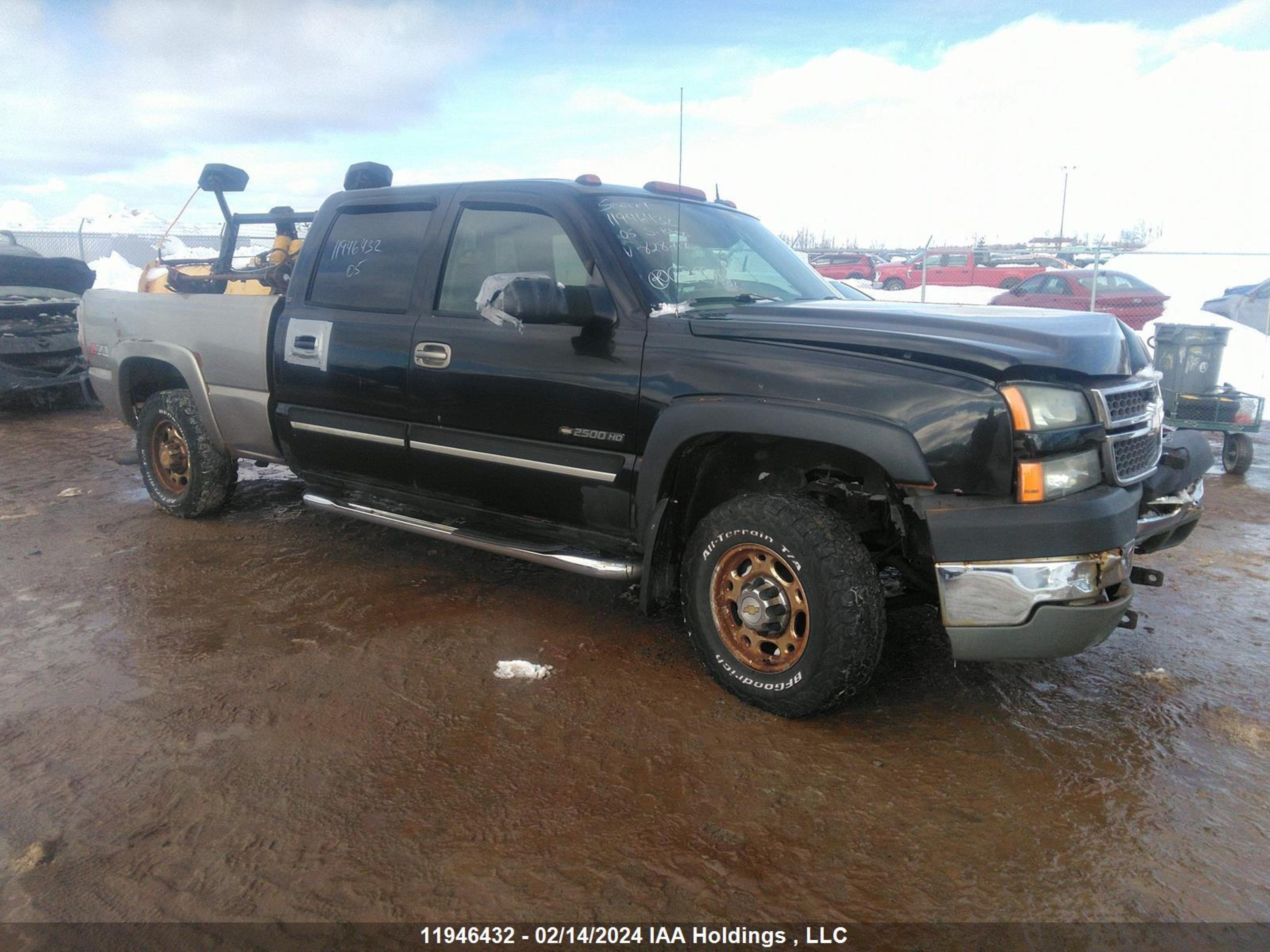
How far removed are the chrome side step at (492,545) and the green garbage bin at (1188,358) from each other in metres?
6.05

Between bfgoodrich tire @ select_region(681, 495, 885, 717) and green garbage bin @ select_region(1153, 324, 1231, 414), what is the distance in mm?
5874

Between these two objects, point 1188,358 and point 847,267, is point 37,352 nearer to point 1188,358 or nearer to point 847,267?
point 1188,358

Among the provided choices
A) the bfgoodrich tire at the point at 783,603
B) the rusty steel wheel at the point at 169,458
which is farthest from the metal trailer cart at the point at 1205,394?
the rusty steel wheel at the point at 169,458

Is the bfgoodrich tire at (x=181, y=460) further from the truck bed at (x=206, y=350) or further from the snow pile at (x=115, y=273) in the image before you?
the snow pile at (x=115, y=273)

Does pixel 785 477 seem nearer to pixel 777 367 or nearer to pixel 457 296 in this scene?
pixel 777 367

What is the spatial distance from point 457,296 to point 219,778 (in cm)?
226

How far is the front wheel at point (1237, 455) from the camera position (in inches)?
284

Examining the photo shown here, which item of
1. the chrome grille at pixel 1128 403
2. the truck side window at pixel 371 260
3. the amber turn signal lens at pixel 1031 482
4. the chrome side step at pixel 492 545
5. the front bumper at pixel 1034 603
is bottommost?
the chrome side step at pixel 492 545

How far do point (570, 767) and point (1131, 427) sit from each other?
2.23 m

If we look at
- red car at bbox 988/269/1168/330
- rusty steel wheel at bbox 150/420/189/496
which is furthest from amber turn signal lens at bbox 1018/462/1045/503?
red car at bbox 988/269/1168/330

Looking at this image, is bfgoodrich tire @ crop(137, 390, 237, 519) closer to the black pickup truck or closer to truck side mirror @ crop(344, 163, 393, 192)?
the black pickup truck

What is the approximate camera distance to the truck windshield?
12.1 ft

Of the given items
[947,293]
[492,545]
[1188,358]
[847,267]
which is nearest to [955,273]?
[947,293]

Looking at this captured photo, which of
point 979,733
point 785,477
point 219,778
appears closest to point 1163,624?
point 979,733
